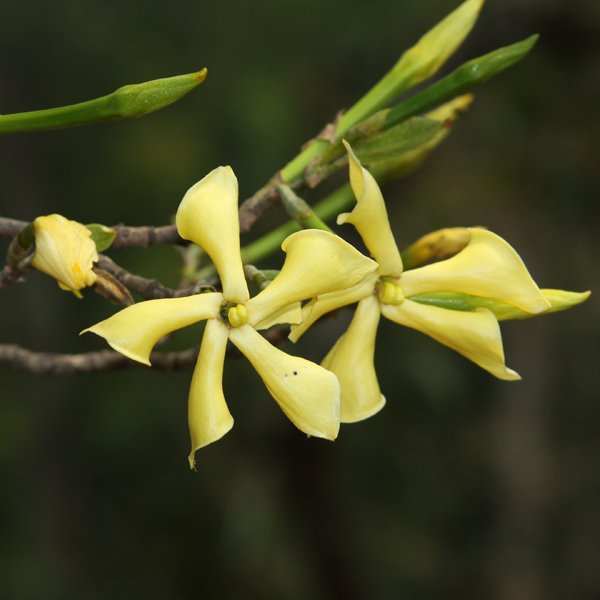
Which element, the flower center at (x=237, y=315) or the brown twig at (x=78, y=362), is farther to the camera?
the brown twig at (x=78, y=362)

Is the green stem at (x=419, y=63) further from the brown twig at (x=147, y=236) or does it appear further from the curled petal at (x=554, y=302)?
the curled petal at (x=554, y=302)

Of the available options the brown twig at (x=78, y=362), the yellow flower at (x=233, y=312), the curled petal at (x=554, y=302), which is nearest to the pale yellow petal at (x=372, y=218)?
the yellow flower at (x=233, y=312)

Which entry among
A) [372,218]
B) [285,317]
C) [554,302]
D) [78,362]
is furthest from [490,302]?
[78,362]

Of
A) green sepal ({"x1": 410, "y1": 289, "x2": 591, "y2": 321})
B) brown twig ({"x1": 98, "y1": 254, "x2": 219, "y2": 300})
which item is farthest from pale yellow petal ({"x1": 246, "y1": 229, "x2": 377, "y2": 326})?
green sepal ({"x1": 410, "y1": 289, "x2": 591, "y2": 321})

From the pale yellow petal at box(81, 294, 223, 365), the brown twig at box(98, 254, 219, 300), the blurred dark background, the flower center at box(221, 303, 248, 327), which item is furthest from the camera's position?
the blurred dark background

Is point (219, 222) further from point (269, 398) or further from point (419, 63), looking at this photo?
point (269, 398)

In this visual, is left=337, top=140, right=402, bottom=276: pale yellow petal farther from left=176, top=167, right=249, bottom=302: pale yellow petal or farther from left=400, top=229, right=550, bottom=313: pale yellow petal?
left=176, top=167, right=249, bottom=302: pale yellow petal

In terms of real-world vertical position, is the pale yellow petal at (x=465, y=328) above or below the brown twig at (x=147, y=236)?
below
